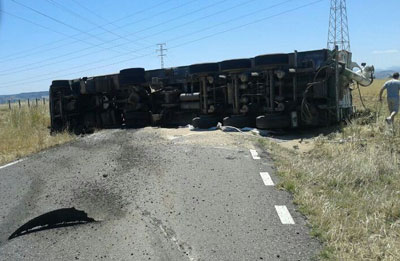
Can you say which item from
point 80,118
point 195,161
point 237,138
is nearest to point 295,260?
point 195,161

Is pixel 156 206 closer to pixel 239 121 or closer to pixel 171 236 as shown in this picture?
pixel 171 236

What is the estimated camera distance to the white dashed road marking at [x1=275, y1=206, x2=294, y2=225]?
428 centimetres

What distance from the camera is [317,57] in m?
13.4

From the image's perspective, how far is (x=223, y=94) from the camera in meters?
14.9

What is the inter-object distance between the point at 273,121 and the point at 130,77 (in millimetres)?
7246

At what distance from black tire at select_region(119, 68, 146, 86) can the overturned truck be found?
1.7 inches

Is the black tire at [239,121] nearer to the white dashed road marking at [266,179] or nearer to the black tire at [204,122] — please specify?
the black tire at [204,122]

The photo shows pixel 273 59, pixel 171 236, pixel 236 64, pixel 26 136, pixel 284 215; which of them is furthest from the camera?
pixel 26 136

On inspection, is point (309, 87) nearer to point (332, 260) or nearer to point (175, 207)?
point (175, 207)

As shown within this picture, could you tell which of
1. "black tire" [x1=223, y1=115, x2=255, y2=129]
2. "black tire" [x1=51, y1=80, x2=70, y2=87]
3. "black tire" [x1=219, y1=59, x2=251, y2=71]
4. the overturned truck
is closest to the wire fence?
"black tire" [x1=51, y1=80, x2=70, y2=87]

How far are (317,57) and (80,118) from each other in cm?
1119

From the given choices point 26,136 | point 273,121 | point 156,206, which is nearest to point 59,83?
point 26,136

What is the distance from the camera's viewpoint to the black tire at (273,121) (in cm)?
1256

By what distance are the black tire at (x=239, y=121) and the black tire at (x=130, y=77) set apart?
5.24 meters
